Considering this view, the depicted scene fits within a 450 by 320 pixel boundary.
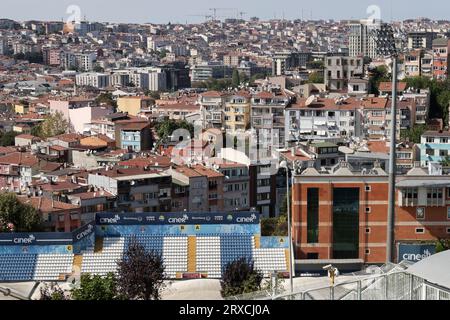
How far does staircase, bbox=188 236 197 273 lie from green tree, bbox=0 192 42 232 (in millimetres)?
2316

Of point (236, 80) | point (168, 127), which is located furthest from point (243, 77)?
point (168, 127)

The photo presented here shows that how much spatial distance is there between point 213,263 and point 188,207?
4.12 meters

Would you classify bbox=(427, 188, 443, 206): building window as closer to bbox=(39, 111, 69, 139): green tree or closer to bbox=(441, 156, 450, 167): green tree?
bbox=(441, 156, 450, 167): green tree

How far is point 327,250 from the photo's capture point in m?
10.4

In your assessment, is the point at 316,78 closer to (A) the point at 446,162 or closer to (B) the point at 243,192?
(A) the point at 446,162

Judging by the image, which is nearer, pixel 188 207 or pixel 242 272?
pixel 242 272

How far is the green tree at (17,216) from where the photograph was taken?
1223cm

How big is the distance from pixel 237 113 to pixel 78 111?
495cm

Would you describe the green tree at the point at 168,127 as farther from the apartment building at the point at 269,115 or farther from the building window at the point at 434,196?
the building window at the point at 434,196

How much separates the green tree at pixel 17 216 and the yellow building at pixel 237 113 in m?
12.1

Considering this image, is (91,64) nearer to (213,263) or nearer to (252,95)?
(252,95)

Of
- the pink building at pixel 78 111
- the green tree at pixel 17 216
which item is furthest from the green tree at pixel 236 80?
the green tree at pixel 17 216

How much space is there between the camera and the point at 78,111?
2761 cm

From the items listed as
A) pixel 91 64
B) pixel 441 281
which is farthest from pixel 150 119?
pixel 91 64
